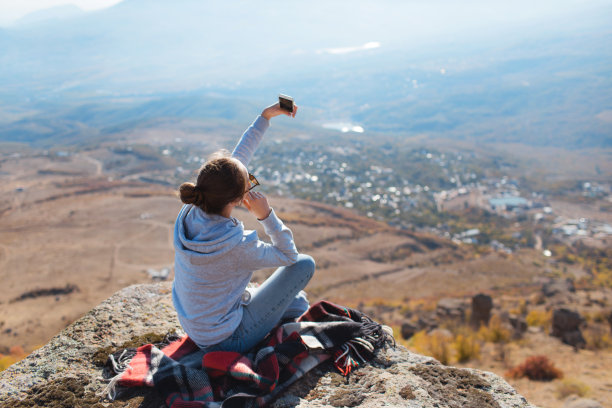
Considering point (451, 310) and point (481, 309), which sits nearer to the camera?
point (481, 309)

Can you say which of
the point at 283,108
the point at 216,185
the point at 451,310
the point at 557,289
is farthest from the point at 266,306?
the point at 557,289

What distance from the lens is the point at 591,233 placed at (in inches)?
2069

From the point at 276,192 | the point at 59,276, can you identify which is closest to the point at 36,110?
the point at 276,192

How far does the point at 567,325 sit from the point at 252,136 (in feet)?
28.0

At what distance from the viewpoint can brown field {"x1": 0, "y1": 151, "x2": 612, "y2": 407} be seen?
16.5 m

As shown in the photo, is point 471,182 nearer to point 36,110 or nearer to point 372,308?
point 372,308

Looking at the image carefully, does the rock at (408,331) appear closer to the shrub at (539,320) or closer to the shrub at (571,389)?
the shrub at (539,320)

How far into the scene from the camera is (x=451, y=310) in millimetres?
12125

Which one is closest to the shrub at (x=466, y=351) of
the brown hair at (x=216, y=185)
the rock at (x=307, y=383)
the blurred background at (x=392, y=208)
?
the blurred background at (x=392, y=208)

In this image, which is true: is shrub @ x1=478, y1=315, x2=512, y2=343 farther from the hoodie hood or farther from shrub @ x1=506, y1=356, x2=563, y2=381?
the hoodie hood

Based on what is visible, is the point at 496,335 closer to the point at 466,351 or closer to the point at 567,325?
the point at 567,325

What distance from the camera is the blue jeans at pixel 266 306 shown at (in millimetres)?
2824

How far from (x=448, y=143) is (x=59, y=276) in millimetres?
112265

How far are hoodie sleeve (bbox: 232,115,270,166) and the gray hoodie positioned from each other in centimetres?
82
